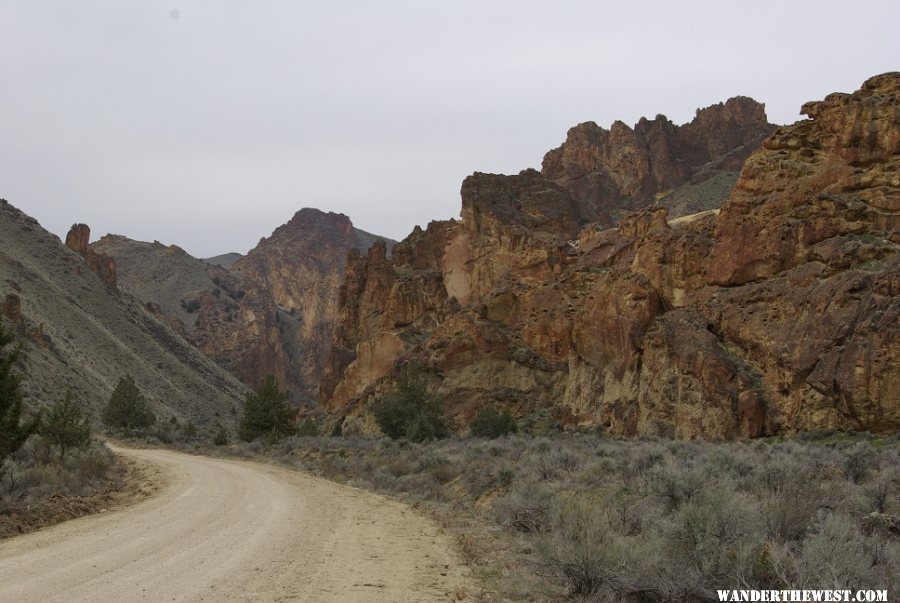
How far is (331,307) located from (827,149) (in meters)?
151

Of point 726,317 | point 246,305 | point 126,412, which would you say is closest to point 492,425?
point 726,317

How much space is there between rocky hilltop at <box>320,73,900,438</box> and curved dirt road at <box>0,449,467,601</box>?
1897 centimetres

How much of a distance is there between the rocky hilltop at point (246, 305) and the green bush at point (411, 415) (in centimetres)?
9737

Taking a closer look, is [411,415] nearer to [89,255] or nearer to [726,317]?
[726,317]

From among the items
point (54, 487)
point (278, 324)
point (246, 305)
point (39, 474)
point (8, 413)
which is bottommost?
point (54, 487)

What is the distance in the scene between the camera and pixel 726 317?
107 ft

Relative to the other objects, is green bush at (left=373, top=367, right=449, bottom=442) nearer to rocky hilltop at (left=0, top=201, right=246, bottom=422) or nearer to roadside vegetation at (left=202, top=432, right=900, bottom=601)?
roadside vegetation at (left=202, top=432, right=900, bottom=601)

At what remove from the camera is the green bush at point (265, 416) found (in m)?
50.7

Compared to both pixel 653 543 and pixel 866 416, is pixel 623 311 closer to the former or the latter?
pixel 866 416

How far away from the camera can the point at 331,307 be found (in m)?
176

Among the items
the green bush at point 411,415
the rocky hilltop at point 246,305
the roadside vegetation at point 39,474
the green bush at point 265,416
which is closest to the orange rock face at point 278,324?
the rocky hilltop at point 246,305

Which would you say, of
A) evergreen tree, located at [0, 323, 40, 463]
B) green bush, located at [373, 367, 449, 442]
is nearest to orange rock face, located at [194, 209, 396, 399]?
green bush, located at [373, 367, 449, 442]

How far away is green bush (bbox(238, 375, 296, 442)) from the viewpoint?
50656 mm

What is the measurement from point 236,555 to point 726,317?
28.4m
